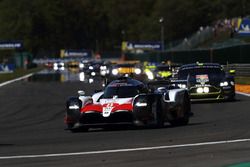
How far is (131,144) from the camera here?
13.7 meters

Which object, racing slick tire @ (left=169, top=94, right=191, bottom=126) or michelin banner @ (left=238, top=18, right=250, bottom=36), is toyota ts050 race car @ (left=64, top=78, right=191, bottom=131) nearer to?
racing slick tire @ (left=169, top=94, right=191, bottom=126)

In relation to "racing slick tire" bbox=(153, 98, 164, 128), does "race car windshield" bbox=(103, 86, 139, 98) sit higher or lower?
higher

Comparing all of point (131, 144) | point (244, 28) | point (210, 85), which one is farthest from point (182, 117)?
point (244, 28)

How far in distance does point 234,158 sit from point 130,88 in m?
7.25

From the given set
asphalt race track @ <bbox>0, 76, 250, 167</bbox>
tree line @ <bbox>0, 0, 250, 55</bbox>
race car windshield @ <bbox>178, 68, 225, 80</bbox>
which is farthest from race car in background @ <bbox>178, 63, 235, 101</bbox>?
tree line @ <bbox>0, 0, 250, 55</bbox>

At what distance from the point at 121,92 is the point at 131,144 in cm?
446

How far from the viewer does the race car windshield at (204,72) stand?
26.8 m

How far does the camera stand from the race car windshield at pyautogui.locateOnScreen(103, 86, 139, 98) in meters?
18.0

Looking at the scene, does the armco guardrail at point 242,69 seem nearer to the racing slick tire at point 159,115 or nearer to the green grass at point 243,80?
the green grass at point 243,80

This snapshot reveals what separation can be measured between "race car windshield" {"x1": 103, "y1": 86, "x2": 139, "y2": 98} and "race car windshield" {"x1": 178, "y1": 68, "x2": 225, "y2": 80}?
884 centimetres

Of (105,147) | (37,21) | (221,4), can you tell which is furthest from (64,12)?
(105,147)

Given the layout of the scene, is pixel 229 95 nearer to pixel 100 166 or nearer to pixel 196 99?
pixel 196 99

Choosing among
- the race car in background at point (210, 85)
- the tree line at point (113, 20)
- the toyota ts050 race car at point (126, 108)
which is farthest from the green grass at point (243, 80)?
the tree line at point (113, 20)

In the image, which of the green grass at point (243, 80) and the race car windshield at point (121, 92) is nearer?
the race car windshield at point (121, 92)
